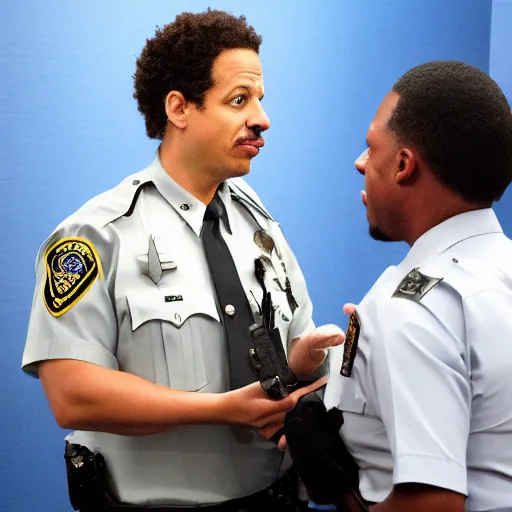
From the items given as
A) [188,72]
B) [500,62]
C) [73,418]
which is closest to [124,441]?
[73,418]

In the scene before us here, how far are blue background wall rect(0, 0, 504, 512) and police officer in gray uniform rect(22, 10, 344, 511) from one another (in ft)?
2.08

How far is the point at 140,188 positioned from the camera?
144 cm

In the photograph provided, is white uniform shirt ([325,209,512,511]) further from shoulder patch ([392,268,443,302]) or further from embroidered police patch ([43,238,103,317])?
embroidered police patch ([43,238,103,317])

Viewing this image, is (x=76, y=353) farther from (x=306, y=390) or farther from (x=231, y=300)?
(x=306, y=390)

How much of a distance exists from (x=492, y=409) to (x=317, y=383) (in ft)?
1.68

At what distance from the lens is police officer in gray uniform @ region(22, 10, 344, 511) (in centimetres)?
129

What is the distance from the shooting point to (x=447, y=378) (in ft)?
2.93

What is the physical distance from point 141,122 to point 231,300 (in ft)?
2.99

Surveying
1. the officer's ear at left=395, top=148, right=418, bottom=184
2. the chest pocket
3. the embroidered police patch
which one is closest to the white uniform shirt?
the officer's ear at left=395, top=148, right=418, bottom=184

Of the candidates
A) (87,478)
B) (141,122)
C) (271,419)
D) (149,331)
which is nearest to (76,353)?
(149,331)

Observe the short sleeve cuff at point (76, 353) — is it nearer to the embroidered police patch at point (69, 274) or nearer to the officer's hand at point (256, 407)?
the embroidered police patch at point (69, 274)

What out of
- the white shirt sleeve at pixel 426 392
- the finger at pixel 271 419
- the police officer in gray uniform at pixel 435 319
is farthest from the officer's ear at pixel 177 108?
the white shirt sleeve at pixel 426 392

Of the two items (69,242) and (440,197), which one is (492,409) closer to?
(440,197)

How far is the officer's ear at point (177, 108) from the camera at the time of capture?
57.0 inches
